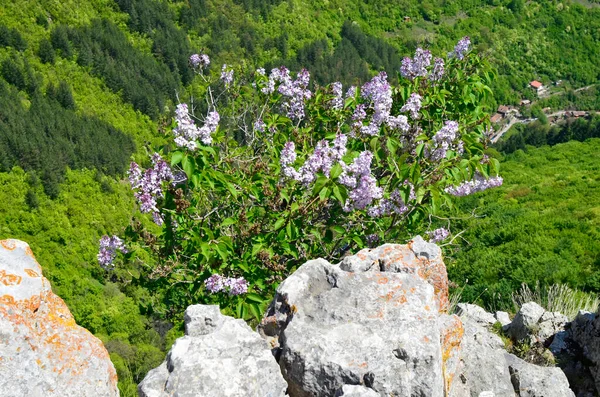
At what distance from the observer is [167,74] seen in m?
159

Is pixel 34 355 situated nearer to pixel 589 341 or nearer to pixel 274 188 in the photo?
pixel 274 188

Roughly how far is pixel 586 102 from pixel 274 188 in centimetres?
18896

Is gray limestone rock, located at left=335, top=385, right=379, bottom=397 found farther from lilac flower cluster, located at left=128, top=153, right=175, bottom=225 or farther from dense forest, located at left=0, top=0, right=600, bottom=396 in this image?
dense forest, located at left=0, top=0, right=600, bottom=396

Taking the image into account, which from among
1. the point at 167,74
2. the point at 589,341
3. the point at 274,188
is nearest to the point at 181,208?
the point at 274,188

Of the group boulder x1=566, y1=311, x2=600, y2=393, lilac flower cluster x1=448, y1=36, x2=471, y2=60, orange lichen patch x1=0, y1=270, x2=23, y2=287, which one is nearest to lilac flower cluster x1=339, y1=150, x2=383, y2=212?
orange lichen patch x1=0, y1=270, x2=23, y2=287

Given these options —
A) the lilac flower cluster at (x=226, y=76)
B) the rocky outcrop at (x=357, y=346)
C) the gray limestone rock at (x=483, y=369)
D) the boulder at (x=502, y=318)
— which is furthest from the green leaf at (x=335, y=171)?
the boulder at (x=502, y=318)

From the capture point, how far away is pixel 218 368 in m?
4.30

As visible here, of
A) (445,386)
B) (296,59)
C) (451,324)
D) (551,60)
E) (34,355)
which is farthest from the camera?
(551,60)

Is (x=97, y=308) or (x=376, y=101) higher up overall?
(x=376, y=101)

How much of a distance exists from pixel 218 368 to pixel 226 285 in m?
1.89

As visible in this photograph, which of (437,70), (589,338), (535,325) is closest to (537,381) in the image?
(589,338)

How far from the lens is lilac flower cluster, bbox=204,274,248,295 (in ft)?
20.1

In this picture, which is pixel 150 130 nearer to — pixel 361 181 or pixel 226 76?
pixel 226 76

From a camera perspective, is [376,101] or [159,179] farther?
[376,101]
